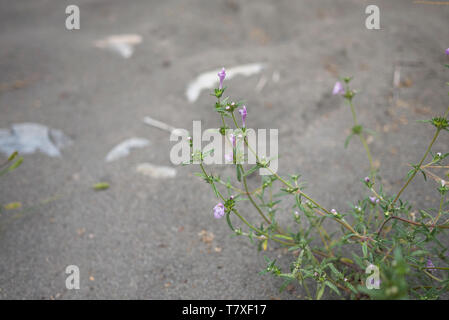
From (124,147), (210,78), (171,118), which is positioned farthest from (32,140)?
(210,78)

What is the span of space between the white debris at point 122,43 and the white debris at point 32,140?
155cm

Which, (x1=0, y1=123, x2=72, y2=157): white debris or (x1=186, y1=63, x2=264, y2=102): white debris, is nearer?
(x1=0, y1=123, x2=72, y2=157): white debris

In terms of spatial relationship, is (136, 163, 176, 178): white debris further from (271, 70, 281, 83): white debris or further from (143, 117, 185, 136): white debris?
A: (271, 70, 281, 83): white debris

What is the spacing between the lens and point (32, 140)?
3.28 meters

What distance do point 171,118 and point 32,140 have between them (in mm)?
1368

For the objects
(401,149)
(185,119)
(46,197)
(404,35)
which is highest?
(404,35)

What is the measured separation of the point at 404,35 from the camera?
407 centimetres

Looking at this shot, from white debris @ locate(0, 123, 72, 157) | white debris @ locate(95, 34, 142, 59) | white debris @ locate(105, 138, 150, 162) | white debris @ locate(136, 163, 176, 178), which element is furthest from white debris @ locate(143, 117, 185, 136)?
white debris @ locate(95, 34, 142, 59)

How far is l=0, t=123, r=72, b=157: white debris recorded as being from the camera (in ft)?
10.5

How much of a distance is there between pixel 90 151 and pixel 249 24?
2890 mm

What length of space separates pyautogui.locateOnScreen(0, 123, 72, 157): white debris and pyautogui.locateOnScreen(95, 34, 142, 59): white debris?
155 cm

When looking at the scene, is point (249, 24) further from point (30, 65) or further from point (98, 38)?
point (30, 65)
